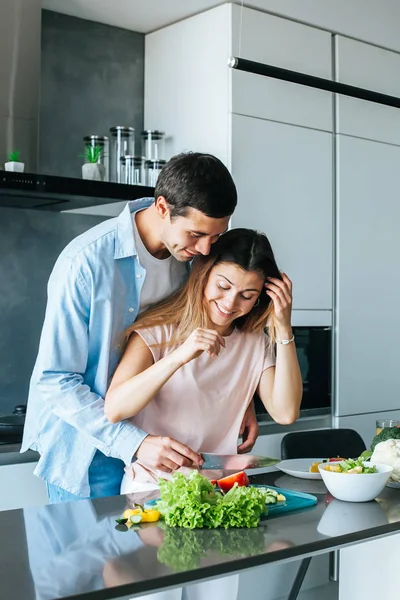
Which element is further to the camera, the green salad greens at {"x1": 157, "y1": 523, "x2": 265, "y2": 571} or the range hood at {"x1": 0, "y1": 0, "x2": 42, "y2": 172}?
the range hood at {"x1": 0, "y1": 0, "x2": 42, "y2": 172}

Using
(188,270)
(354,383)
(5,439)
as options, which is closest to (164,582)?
(188,270)

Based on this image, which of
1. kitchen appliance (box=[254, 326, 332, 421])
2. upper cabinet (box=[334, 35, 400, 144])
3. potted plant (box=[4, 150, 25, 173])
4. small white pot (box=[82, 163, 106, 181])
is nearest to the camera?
potted plant (box=[4, 150, 25, 173])

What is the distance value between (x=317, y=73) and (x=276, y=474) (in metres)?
2.17

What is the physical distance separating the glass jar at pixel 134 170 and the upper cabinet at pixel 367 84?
0.94 m

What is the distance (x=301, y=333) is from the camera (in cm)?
369

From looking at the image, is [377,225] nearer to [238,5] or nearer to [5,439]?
[238,5]

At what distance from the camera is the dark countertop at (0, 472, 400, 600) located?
128cm

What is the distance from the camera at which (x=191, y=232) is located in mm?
2033

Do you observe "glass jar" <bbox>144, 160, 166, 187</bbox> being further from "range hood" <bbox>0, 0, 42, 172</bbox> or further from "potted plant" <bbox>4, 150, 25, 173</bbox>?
"potted plant" <bbox>4, 150, 25, 173</bbox>

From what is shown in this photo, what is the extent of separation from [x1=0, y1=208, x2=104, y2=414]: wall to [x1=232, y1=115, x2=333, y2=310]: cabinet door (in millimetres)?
793

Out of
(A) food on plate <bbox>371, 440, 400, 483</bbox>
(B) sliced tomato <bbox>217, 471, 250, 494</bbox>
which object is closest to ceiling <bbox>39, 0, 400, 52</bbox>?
(A) food on plate <bbox>371, 440, 400, 483</bbox>

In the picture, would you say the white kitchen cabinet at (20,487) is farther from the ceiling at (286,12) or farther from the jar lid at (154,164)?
the ceiling at (286,12)

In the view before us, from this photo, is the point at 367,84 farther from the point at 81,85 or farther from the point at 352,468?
the point at 352,468

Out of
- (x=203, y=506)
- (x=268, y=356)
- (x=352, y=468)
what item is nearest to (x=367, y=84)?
(x=268, y=356)
